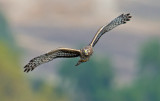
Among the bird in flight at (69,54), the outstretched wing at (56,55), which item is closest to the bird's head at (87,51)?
the bird in flight at (69,54)

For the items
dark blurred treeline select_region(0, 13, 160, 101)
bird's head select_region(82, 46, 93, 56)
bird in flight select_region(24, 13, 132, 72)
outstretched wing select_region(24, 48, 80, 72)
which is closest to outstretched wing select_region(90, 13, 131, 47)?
bird in flight select_region(24, 13, 132, 72)

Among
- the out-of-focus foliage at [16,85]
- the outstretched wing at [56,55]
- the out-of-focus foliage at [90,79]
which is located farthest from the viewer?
the out-of-focus foliage at [90,79]

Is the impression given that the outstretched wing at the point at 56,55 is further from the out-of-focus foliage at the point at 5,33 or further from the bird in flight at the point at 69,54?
the out-of-focus foliage at the point at 5,33

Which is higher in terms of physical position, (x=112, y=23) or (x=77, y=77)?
(x=112, y=23)

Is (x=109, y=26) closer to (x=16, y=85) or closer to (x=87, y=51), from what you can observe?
(x=87, y=51)

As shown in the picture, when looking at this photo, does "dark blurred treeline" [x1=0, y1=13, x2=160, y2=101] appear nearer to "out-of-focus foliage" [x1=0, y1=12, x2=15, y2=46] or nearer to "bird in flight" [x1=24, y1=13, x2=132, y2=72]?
"out-of-focus foliage" [x1=0, y1=12, x2=15, y2=46]

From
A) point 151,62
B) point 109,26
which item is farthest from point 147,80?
point 109,26

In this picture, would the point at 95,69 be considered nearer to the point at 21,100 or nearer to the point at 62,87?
the point at 62,87

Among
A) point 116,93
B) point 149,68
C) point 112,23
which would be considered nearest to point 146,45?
point 149,68
